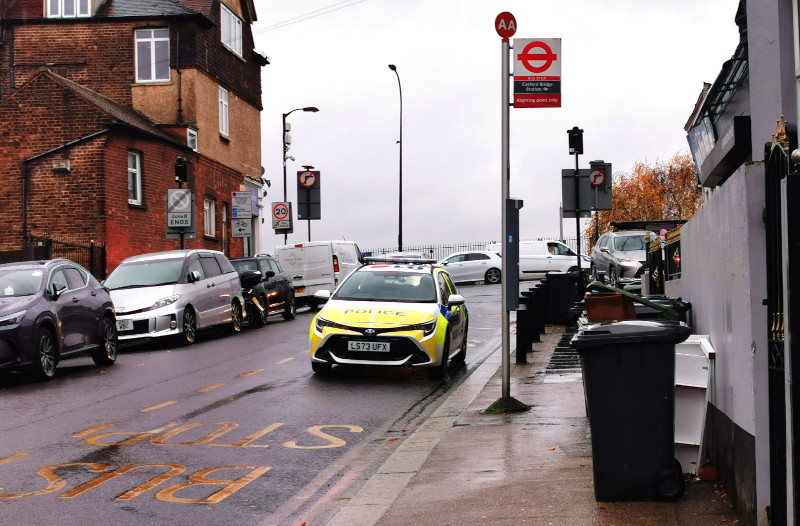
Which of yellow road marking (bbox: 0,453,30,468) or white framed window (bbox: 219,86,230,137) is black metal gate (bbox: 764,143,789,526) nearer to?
yellow road marking (bbox: 0,453,30,468)

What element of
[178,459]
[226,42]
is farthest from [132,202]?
[178,459]

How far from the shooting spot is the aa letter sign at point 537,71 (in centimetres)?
1208

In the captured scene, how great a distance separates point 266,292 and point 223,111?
61.9 feet

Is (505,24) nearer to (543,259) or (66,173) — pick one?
(66,173)

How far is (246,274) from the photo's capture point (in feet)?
85.0

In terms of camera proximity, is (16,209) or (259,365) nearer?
(259,365)

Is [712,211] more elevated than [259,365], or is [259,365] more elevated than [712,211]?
[712,211]

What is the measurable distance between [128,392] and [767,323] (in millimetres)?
10077

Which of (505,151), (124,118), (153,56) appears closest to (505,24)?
(505,151)

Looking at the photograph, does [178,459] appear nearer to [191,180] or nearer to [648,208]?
[191,180]

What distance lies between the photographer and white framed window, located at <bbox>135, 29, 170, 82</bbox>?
40.2 m

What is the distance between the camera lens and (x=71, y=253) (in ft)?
109

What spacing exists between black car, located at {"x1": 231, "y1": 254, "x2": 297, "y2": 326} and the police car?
9.75m

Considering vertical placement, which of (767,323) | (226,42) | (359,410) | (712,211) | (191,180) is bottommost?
(359,410)
